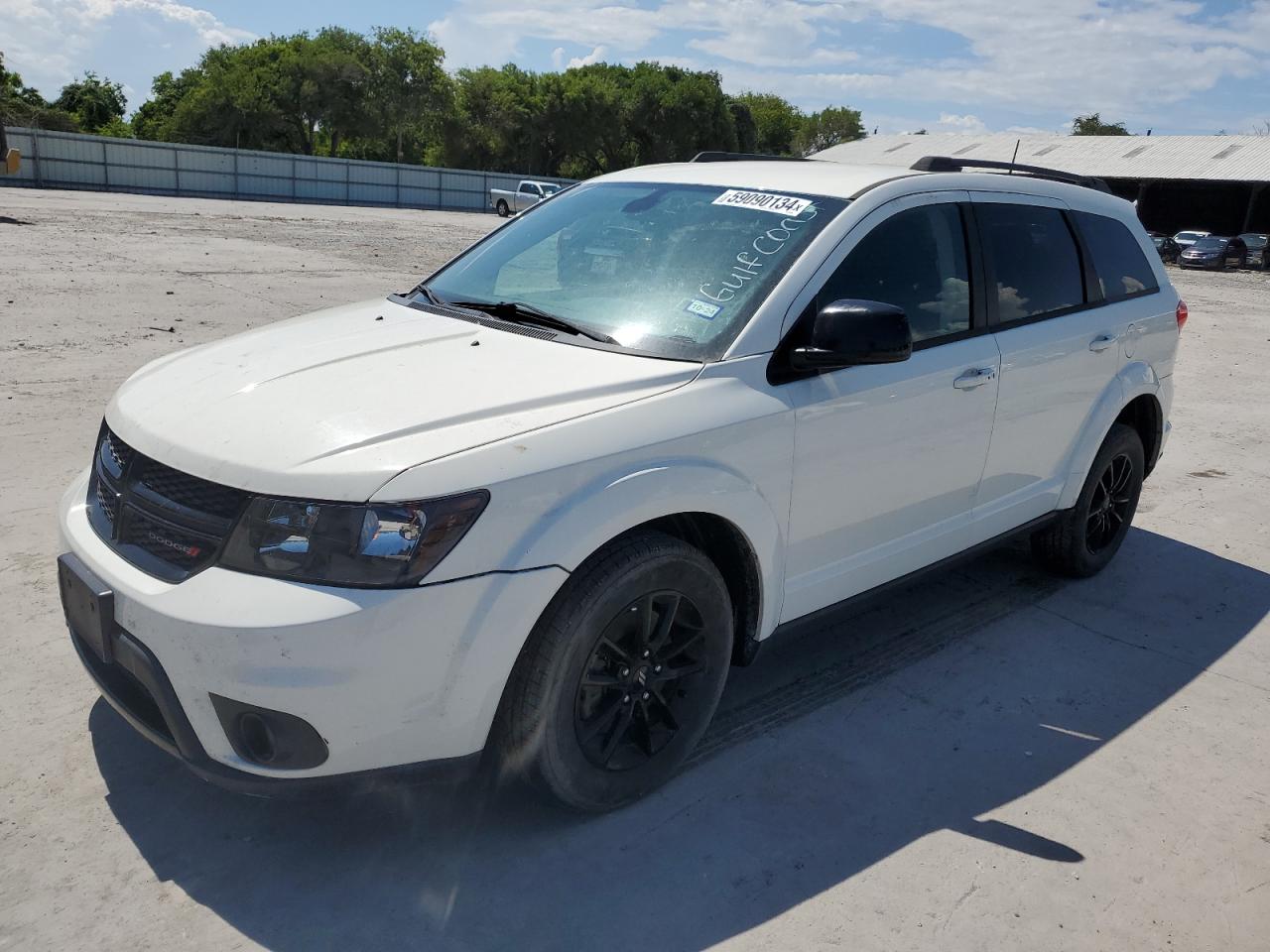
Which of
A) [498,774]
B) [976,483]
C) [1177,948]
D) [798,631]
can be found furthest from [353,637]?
[976,483]

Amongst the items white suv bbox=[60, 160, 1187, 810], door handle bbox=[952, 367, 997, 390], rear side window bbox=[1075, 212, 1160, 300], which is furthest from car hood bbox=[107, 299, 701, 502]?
rear side window bbox=[1075, 212, 1160, 300]

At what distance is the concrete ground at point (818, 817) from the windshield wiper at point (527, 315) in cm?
116

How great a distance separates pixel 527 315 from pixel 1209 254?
4049 cm

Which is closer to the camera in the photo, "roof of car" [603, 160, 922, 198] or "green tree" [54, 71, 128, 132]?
"roof of car" [603, 160, 922, 198]

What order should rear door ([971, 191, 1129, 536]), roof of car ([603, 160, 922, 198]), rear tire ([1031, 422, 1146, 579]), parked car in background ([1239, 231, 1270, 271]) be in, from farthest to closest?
parked car in background ([1239, 231, 1270, 271]) → rear tire ([1031, 422, 1146, 579]) → rear door ([971, 191, 1129, 536]) → roof of car ([603, 160, 922, 198])

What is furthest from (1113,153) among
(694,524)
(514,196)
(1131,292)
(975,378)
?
(694,524)

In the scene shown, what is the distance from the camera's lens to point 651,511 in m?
2.93

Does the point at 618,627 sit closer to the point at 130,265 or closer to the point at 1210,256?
the point at 130,265

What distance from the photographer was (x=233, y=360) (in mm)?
3354

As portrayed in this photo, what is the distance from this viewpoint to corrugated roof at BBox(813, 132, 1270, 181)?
47.0 meters

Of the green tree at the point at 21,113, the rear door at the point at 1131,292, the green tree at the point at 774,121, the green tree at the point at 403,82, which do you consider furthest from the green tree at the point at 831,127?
the rear door at the point at 1131,292

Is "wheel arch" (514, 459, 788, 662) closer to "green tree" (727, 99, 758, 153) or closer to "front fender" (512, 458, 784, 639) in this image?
"front fender" (512, 458, 784, 639)

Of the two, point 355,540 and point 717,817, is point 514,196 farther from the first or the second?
point 355,540

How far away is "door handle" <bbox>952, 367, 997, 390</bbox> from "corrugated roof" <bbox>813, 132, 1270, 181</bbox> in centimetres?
4461
